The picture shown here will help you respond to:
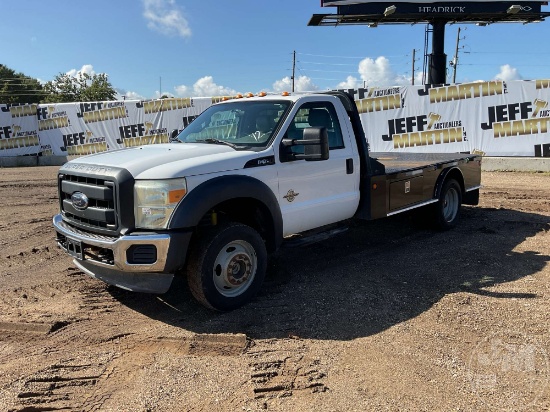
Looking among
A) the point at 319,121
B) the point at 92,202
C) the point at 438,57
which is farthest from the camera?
the point at 438,57

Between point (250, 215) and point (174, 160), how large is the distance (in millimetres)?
981

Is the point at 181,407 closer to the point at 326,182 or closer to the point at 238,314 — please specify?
the point at 238,314

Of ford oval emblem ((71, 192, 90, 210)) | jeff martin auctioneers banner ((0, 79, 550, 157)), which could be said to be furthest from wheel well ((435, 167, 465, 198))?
jeff martin auctioneers banner ((0, 79, 550, 157))

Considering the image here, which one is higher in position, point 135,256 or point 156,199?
point 156,199

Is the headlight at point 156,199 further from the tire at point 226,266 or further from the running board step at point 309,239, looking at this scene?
the running board step at point 309,239

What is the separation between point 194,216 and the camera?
401 centimetres

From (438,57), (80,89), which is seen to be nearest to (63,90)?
(80,89)

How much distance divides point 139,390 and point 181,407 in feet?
1.27

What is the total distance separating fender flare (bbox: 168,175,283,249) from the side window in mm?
812

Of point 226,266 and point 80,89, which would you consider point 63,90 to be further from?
point 226,266

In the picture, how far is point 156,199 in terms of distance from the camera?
397cm

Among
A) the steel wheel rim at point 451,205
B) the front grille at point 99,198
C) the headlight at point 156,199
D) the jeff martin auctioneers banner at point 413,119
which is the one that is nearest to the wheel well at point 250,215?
the headlight at point 156,199

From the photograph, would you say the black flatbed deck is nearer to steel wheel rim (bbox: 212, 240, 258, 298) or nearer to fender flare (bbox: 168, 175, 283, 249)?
fender flare (bbox: 168, 175, 283, 249)

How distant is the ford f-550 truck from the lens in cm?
400
